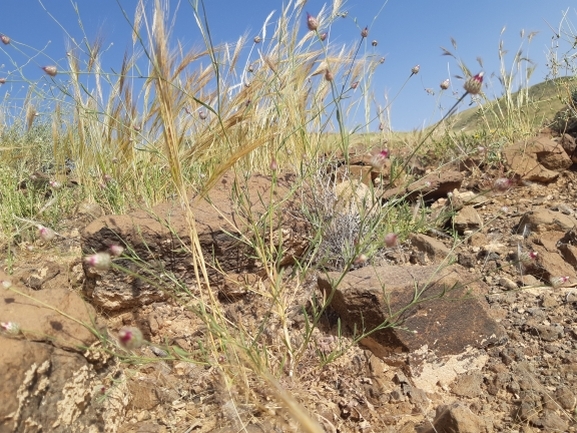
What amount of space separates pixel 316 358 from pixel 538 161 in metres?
2.93

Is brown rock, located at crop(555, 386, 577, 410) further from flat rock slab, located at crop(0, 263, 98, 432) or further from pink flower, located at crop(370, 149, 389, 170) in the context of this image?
flat rock slab, located at crop(0, 263, 98, 432)

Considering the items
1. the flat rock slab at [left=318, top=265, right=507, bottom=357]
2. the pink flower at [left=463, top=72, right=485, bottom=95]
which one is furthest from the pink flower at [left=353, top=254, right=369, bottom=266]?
the pink flower at [left=463, top=72, right=485, bottom=95]

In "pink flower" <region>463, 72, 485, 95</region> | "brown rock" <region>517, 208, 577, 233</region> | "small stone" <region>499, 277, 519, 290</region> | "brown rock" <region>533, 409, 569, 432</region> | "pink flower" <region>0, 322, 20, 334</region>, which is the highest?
"pink flower" <region>463, 72, 485, 95</region>

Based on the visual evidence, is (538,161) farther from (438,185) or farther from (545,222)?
(545,222)

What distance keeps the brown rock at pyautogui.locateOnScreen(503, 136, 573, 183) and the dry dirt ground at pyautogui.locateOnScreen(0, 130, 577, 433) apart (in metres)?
1.35

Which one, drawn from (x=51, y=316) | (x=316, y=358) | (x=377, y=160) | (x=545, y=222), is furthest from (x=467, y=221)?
(x=51, y=316)

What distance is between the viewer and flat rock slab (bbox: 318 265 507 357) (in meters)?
1.88

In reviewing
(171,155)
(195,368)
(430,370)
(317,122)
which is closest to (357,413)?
(430,370)

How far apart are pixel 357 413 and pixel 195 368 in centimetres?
59

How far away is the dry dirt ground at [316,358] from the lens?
4.82 ft

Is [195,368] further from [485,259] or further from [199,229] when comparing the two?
[485,259]

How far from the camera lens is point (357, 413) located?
1623 millimetres

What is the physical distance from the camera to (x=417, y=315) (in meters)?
1.91

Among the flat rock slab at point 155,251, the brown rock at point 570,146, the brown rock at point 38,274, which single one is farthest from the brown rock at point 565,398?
the brown rock at point 570,146
